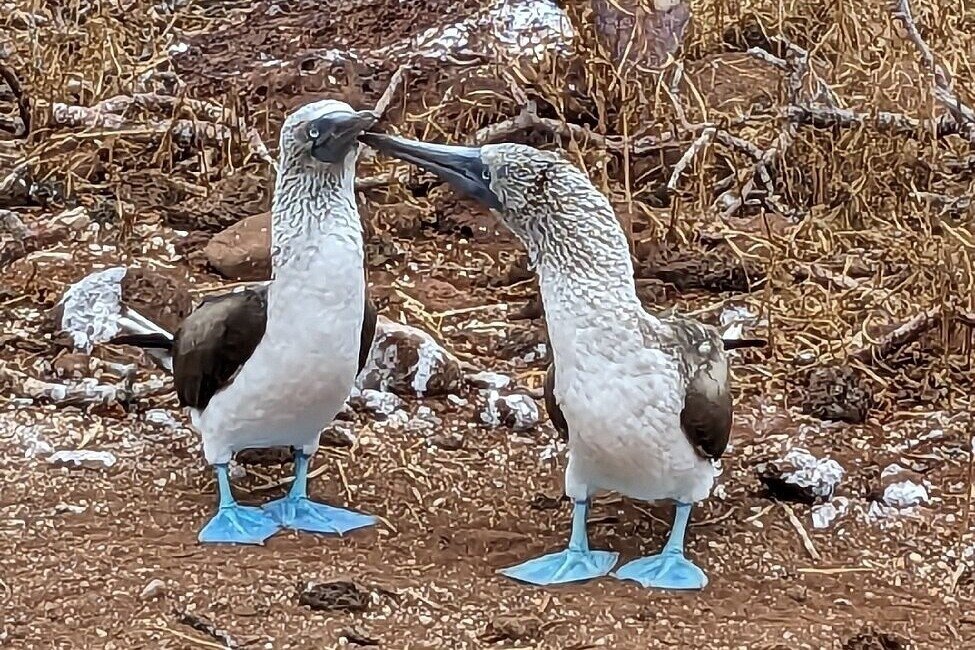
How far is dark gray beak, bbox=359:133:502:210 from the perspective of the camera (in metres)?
2.64

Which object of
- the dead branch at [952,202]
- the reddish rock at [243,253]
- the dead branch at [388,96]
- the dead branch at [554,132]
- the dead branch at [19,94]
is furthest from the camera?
the dead branch at [19,94]

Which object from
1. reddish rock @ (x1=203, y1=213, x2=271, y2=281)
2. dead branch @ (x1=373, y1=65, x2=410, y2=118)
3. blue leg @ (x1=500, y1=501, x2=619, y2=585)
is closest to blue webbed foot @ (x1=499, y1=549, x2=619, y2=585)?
blue leg @ (x1=500, y1=501, x2=619, y2=585)

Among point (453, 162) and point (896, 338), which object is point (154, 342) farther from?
point (896, 338)

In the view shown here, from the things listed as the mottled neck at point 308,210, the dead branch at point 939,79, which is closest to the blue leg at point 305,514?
the mottled neck at point 308,210

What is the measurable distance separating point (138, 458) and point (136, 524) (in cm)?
30

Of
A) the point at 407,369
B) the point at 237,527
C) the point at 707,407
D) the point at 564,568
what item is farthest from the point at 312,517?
the point at 707,407

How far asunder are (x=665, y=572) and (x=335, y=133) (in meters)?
0.91

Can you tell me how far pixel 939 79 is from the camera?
4.26 meters

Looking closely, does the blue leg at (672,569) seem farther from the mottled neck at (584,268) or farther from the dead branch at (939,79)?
the dead branch at (939,79)

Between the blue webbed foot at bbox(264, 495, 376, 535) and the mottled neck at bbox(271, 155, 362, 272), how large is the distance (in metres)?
0.46

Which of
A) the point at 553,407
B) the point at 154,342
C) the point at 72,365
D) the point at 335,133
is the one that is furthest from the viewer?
the point at 72,365

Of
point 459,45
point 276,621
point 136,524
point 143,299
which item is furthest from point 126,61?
point 276,621

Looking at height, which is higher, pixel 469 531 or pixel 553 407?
pixel 553 407

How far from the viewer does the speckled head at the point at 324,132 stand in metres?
2.69
